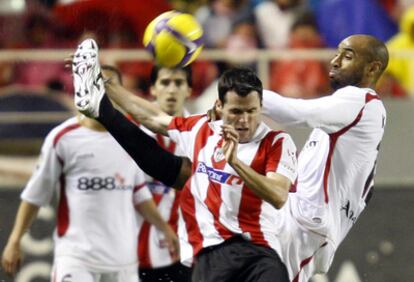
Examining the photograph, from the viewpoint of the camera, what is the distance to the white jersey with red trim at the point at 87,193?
30.7ft

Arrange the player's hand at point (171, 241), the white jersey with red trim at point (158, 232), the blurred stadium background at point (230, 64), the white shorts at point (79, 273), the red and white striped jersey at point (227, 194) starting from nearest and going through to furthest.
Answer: the red and white striped jersey at point (227, 194), the white shorts at point (79, 273), the player's hand at point (171, 241), the white jersey with red trim at point (158, 232), the blurred stadium background at point (230, 64)

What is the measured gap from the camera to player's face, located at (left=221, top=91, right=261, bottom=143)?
7445 millimetres

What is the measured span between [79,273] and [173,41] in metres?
1.94

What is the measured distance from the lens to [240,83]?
747cm

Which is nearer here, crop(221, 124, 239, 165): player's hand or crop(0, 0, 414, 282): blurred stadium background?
crop(221, 124, 239, 165): player's hand

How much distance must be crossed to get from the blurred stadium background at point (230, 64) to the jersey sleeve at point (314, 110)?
12.4 feet

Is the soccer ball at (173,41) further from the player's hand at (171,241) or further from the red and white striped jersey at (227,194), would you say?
the player's hand at (171,241)

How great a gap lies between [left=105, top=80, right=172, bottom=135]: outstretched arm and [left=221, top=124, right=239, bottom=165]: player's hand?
969 millimetres

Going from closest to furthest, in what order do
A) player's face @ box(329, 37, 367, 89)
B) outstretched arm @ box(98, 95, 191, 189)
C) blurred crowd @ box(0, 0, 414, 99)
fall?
outstretched arm @ box(98, 95, 191, 189), player's face @ box(329, 37, 367, 89), blurred crowd @ box(0, 0, 414, 99)

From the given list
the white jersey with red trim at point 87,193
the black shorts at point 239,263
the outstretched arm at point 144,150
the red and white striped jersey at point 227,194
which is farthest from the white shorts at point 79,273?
the black shorts at point 239,263

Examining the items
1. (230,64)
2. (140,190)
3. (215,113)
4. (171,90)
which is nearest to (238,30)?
(230,64)

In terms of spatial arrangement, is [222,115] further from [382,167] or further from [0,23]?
[0,23]

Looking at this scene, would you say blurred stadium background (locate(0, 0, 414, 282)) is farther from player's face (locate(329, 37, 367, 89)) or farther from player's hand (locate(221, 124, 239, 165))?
player's hand (locate(221, 124, 239, 165))

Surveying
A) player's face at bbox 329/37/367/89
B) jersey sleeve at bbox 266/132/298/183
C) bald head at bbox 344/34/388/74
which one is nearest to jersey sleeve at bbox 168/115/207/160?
jersey sleeve at bbox 266/132/298/183
